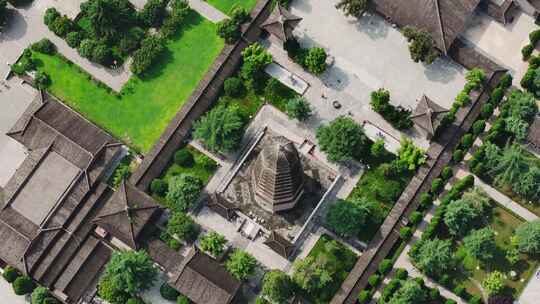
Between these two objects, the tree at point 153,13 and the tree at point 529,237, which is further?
the tree at point 153,13

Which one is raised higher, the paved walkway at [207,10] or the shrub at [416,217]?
the paved walkway at [207,10]

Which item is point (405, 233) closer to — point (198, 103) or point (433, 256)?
point (433, 256)

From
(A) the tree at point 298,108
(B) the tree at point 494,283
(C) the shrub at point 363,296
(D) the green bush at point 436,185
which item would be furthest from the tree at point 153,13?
(B) the tree at point 494,283

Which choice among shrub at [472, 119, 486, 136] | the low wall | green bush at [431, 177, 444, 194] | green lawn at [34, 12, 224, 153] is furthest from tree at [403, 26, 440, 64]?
Result: green lawn at [34, 12, 224, 153]

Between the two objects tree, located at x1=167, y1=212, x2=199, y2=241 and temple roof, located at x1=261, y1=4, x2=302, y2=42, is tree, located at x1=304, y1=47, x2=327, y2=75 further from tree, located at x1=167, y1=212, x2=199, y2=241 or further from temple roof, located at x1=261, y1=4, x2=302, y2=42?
tree, located at x1=167, y1=212, x2=199, y2=241

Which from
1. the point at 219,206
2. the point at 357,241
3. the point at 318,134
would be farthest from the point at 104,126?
the point at 357,241

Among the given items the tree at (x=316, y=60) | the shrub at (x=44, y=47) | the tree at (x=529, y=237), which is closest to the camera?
the tree at (x=529, y=237)

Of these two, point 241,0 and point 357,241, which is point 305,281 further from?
point 241,0

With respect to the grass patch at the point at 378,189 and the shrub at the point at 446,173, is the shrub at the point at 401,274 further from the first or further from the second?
the shrub at the point at 446,173
